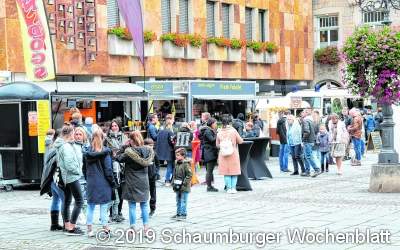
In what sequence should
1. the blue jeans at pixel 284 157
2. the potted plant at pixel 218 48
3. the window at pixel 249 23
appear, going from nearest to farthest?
the blue jeans at pixel 284 157 → the potted plant at pixel 218 48 → the window at pixel 249 23

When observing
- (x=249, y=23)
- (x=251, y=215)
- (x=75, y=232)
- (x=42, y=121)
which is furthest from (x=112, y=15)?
(x=75, y=232)

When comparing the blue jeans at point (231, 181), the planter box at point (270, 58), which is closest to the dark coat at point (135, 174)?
the blue jeans at point (231, 181)

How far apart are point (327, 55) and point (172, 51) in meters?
13.4

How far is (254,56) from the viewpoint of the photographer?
37.9m

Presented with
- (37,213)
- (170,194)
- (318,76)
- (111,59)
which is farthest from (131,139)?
(318,76)

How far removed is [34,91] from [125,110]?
4780 millimetres

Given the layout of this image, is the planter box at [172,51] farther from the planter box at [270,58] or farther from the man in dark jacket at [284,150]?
the man in dark jacket at [284,150]

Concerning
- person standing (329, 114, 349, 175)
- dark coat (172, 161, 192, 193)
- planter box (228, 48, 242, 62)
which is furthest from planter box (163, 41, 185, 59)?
dark coat (172, 161, 192, 193)

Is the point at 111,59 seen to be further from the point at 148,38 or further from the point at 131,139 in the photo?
the point at 131,139

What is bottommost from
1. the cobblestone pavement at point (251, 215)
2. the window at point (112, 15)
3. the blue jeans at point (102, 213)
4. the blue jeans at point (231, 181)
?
the cobblestone pavement at point (251, 215)

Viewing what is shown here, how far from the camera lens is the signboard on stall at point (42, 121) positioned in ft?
63.1

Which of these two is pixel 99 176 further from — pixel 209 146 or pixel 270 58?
pixel 270 58

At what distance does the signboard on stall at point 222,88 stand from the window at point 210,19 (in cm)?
766

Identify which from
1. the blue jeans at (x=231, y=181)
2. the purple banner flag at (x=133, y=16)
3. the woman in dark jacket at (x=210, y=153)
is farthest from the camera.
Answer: the purple banner flag at (x=133, y=16)
